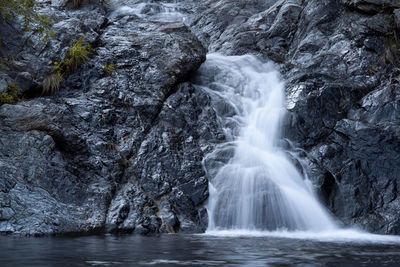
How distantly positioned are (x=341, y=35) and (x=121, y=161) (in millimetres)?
7675

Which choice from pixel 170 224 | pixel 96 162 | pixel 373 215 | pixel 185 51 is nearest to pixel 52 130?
pixel 96 162

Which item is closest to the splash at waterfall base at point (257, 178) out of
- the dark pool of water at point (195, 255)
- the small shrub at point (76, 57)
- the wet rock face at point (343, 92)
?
the wet rock face at point (343, 92)

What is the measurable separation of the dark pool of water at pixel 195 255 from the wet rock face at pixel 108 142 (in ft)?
5.90

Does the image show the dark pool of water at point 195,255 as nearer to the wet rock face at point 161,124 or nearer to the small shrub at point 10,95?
the wet rock face at point 161,124

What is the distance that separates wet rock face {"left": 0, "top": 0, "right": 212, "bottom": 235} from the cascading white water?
424 mm

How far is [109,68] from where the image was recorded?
930cm

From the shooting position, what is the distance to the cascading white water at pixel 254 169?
22.1 ft

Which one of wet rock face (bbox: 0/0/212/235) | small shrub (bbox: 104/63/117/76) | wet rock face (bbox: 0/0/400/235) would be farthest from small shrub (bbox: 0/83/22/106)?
small shrub (bbox: 104/63/117/76)

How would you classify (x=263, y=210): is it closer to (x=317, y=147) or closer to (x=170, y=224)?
(x=170, y=224)

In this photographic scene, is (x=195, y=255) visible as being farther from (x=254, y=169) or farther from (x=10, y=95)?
(x=10, y=95)

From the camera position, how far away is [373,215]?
6.88 metres

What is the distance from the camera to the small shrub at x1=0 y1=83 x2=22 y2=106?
25.5 feet

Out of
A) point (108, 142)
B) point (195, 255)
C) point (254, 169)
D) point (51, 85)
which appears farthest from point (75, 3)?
point (195, 255)

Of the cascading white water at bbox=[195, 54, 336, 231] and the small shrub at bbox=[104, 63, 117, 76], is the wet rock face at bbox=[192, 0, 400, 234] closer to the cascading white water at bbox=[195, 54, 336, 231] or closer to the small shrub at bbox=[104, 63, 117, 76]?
the cascading white water at bbox=[195, 54, 336, 231]
